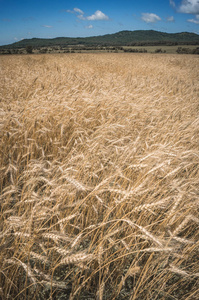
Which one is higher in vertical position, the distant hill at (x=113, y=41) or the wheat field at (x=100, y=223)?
the distant hill at (x=113, y=41)

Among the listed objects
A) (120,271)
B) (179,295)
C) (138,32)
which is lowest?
(179,295)

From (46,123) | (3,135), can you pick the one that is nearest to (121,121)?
(46,123)

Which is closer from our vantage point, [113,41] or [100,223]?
[100,223]

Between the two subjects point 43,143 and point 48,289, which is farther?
point 43,143

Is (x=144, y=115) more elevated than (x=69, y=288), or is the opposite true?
(x=144, y=115)

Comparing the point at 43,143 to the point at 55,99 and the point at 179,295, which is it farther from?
the point at 179,295

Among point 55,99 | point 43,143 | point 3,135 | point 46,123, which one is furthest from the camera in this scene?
point 55,99

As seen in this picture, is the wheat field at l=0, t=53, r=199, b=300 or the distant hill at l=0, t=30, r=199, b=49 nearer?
the wheat field at l=0, t=53, r=199, b=300

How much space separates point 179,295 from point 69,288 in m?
0.65

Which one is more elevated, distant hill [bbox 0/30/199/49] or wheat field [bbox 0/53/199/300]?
distant hill [bbox 0/30/199/49]

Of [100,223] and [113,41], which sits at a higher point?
[113,41]

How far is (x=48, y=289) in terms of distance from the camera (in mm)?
960

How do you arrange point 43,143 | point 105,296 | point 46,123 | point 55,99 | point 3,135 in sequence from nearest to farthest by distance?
point 105,296 → point 3,135 → point 43,143 → point 46,123 → point 55,99

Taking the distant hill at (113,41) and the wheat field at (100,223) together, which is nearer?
the wheat field at (100,223)
